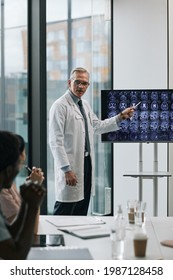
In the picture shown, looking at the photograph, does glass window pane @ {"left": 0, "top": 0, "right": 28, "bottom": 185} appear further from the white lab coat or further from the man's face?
the man's face

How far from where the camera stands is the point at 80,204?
4.06m

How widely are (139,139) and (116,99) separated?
41 cm

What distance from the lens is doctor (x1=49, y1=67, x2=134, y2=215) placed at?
3.91 metres

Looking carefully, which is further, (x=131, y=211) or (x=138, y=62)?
(x=138, y=62)

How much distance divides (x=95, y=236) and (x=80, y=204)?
171 cm

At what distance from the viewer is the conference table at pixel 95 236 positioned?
2.03 m

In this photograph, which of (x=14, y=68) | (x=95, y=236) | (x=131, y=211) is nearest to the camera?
(x=95, y=236)

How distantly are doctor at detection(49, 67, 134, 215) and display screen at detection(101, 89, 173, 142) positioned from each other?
324 mm

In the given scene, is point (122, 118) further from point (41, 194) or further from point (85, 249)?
point (41, 194)

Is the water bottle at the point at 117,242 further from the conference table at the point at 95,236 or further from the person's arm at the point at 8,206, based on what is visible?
the person's arm at the point at 8,206

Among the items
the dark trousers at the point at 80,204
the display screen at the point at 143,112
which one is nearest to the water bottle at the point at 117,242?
the dark trousers at the point at 80,204

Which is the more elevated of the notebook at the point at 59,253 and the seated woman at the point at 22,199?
the seated woman at the point at 22,199

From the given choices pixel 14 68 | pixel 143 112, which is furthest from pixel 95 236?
pixel 14 68

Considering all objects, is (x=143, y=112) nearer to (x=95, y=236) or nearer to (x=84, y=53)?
(x=84, y=53)
